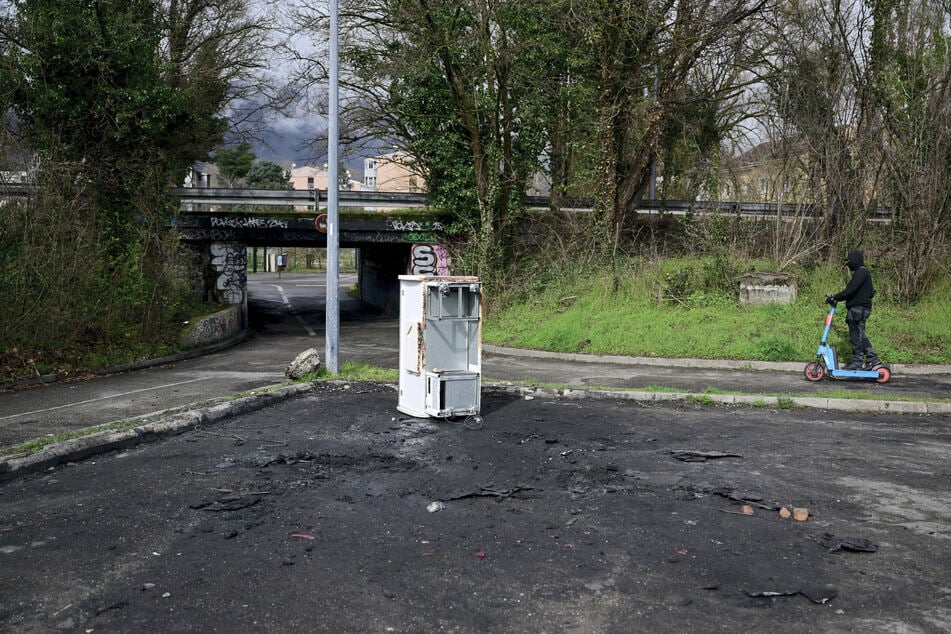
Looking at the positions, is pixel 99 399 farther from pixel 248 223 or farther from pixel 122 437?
pixel 248 223

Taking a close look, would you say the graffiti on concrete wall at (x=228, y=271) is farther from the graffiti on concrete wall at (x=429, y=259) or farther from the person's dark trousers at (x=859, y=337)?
the person's dark trousers at (x=859, y=337)

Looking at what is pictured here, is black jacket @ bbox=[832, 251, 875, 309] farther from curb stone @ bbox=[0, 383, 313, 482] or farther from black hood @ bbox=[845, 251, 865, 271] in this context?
curb stone @ bbox=[0, 383, 313, 482]

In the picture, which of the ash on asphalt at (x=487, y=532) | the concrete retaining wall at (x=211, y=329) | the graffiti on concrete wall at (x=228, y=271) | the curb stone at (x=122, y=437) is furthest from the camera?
the graffiti on concrete wall at (x=228, y=271)

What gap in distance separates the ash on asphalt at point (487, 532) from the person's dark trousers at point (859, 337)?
368 cm

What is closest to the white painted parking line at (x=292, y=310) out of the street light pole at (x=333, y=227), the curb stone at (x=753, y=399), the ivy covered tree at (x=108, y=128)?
the ivy covered tree at (x=108, y=128)

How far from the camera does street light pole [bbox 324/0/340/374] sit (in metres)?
13.1

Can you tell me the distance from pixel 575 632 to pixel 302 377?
9.12 meters

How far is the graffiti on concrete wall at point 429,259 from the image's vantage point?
28.5 meters

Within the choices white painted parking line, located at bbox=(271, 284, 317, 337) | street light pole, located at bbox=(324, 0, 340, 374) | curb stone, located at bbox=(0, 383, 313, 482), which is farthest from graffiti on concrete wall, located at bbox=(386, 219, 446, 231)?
curb stone, located at bbox=(0, 383, 313, 482)

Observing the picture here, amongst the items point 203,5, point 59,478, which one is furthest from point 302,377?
point 203,5

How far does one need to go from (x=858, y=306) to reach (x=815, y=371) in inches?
49.7

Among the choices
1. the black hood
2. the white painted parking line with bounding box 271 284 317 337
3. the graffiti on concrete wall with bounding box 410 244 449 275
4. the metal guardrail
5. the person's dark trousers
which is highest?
the metal guardrail

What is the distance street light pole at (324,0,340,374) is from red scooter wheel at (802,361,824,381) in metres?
7.90

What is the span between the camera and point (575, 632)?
4.10 meters
